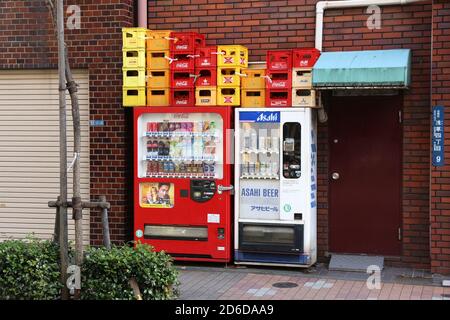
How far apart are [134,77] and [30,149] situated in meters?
2.30

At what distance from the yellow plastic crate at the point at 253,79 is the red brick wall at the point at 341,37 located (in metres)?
0.64

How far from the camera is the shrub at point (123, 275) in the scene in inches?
253

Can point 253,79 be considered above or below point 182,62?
below

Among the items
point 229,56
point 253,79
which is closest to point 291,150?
point 253,79

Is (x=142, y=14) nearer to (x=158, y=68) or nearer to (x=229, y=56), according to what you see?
(x=158, y=68)

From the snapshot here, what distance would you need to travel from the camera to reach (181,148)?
30.5ft

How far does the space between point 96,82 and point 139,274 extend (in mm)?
4355

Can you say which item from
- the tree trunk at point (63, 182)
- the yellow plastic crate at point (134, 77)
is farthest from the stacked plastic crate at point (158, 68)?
the tree trunk at point (63, 182)

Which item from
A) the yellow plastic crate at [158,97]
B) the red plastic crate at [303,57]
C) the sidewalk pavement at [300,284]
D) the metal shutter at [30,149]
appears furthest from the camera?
the metal shutter at [30,149]

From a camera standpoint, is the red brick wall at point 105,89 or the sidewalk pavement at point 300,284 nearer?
the sidewalk pavement at point 300,284

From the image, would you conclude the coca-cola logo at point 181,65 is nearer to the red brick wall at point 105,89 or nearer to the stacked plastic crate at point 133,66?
the stacked plastic crate at point 133,66

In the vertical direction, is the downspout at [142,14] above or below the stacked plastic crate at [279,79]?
above

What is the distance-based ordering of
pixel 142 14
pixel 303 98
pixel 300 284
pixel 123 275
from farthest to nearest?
pixel 142 14
pixel 303 98
pixel 300 284
pixel 123 275

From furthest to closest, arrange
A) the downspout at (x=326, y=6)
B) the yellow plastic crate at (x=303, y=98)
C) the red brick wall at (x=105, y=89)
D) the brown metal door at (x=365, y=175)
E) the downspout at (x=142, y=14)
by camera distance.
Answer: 1. the downspout at (x=142, y=14)
2. the red brick wall at (x=105, y=89)
3. the brown metal door at (x=365, y=175)
4. the downspout at (x=326, y=6)
5. the yellow plastic crate at (x=303, y=98)
